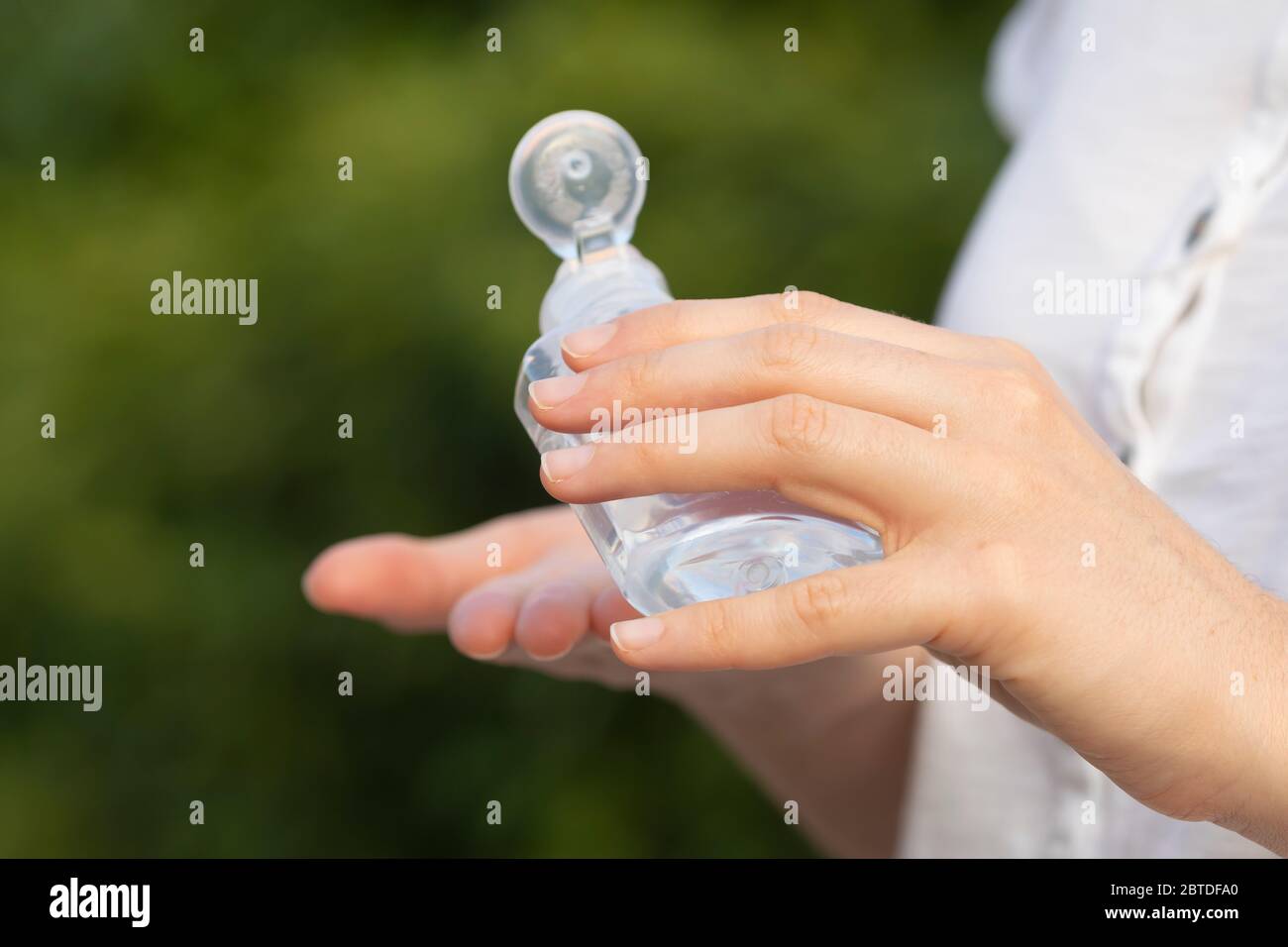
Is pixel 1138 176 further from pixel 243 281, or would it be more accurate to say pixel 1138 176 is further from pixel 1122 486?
pixel 243 281

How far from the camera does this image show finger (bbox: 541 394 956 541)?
1.77 ft

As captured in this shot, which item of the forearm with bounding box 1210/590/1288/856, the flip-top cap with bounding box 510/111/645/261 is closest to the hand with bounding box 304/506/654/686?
the flip-top cap with bounding box 510/111/645/261

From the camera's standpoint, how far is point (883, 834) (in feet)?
3.76

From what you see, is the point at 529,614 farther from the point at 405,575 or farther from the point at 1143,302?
the point at 1143,302

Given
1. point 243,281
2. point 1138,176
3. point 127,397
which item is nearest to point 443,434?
point 243,281

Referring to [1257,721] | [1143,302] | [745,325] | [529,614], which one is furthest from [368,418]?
[1257,721]

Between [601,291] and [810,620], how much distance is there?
280 millimetres

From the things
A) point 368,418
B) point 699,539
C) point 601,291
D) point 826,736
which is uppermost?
point 368,418

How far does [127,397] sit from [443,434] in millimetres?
490

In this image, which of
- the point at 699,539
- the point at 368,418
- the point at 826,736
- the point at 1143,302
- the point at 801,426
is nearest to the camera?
the point at 801,426

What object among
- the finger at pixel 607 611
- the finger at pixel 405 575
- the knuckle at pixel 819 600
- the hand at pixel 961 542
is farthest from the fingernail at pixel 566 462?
the finger at pixel 405 575

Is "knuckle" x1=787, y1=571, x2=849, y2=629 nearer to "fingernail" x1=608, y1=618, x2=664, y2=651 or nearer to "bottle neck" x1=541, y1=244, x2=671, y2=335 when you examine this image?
"fingernail" x1=608, y1=618, x2=664, y2=651

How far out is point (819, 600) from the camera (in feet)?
1.78

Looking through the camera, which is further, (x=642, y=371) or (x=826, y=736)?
(x=826, y=736)
